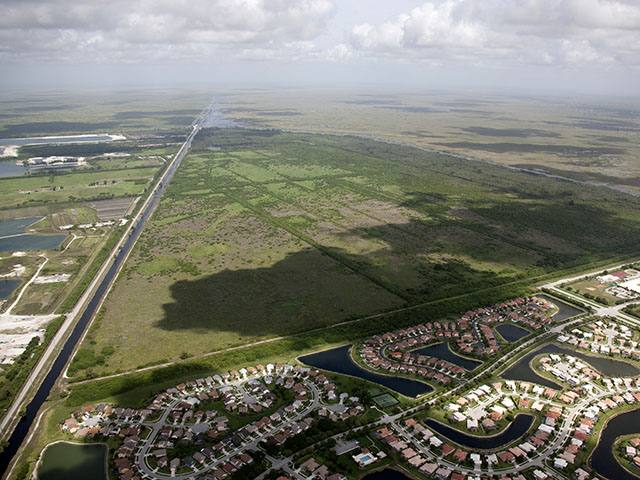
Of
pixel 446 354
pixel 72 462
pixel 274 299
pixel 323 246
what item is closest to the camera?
pixel 72 462

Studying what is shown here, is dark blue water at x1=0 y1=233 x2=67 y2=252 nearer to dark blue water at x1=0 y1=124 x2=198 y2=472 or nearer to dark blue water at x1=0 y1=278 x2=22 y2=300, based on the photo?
dark blue water at x1=0 y1=124 x2=198 y2=472

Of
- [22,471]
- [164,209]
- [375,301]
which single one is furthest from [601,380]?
[164,209]

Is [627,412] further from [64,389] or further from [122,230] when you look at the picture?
[122,230]

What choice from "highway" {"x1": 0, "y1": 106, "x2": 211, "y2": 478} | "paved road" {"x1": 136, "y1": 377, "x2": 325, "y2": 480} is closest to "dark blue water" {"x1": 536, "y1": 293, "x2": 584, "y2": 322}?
"paved road" {"x1": 136, "y1": 377, "x2": 325, "y2": 480}

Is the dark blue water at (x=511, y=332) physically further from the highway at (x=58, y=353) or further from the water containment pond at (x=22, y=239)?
the water containment pond at (x=22, y=239)

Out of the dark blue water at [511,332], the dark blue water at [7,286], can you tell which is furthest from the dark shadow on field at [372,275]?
the dark blue water at [7,286]

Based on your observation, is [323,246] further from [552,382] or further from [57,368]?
[57,368]

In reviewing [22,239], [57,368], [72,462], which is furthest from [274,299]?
[22,239]

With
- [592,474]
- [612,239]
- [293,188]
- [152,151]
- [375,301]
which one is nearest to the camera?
[592,474]
